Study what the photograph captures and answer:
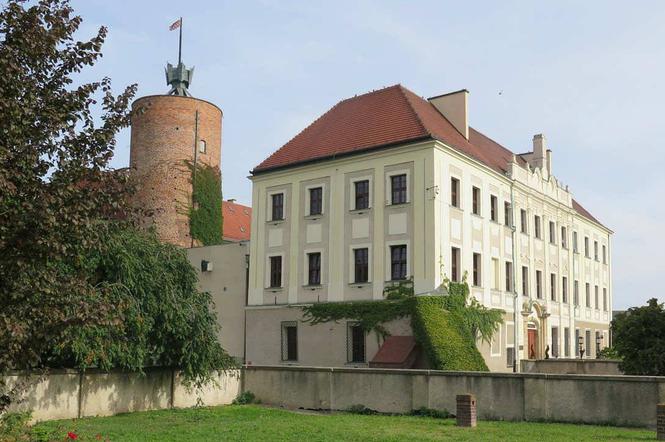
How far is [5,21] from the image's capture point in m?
9.38

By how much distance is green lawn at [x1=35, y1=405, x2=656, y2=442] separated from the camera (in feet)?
51.8

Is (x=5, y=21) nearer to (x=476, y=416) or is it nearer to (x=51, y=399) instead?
(x=51, y=399)

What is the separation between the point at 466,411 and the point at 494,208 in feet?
65.5

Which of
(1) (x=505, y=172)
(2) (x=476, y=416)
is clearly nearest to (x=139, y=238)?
(2) (x=476, y=416)

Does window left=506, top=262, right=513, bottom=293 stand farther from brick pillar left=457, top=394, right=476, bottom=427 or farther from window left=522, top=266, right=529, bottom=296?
brick pillar left=457, top=394, right=476, bottom=427

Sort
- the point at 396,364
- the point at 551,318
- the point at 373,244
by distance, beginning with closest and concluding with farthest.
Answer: the point at 396,364 → the point at 373,244 → the point at 551,318

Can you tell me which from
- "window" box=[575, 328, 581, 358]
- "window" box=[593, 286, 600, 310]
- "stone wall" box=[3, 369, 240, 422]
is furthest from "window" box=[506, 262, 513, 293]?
"stone wall" box=[3, 369, 240, 422]

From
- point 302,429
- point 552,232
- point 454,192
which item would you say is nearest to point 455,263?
point 454,192

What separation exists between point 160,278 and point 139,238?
1.51m

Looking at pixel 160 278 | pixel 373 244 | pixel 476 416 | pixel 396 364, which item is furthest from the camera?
pixel 373 244

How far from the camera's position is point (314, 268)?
35281 mm

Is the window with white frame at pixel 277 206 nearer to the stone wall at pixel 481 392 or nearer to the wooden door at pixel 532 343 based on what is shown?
the stone wall at pixel 481 392

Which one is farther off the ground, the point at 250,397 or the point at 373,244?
the point at 373,244

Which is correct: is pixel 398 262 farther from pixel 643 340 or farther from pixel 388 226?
pixel 643 340
